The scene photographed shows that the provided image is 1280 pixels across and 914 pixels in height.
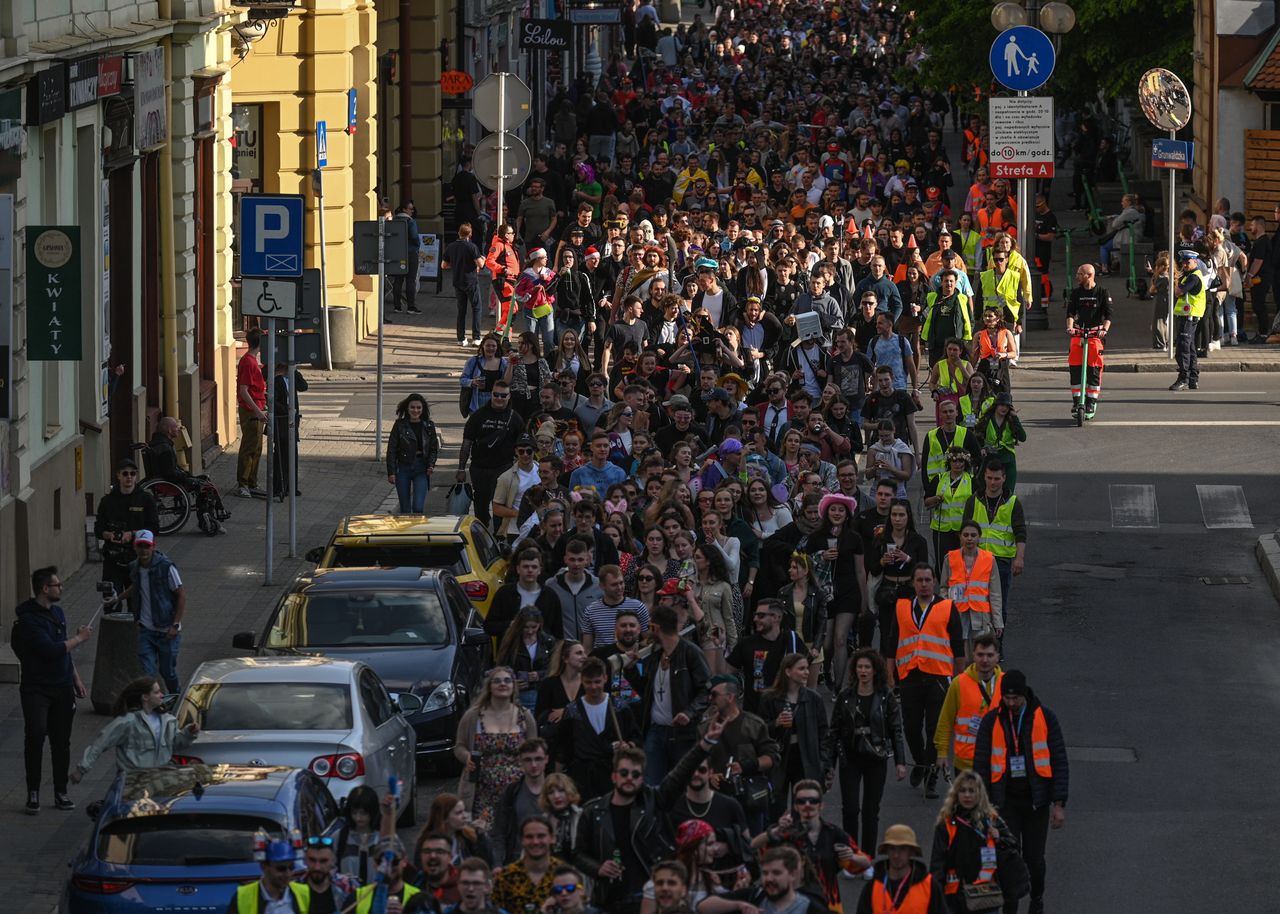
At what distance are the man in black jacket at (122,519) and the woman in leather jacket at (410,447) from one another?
3.69 metres

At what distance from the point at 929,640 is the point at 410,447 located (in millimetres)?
8637

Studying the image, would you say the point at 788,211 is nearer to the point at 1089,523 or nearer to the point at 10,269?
the point at 1089,523

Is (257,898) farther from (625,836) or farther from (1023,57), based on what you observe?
(1023,57)

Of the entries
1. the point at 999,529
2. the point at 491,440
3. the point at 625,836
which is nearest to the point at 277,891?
the point at 625,836

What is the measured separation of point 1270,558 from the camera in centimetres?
2381

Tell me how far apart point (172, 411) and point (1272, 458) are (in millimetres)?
11371

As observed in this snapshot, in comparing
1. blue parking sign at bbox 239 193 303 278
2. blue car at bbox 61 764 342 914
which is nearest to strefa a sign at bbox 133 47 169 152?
blue parking sign at bbox 239 193 303 278

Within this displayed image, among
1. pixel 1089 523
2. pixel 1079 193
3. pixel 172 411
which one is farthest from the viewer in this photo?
pixel 1079 193

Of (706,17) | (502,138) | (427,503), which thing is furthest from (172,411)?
(706,17)

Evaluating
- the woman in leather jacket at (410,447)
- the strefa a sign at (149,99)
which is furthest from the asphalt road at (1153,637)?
the strefa a sign at (149,99)

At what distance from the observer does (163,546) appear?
24938 mm

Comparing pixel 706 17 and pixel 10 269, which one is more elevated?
pixel 706 17

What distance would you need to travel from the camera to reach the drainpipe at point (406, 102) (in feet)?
150

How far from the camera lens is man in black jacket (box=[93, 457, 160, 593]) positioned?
2086 cm
